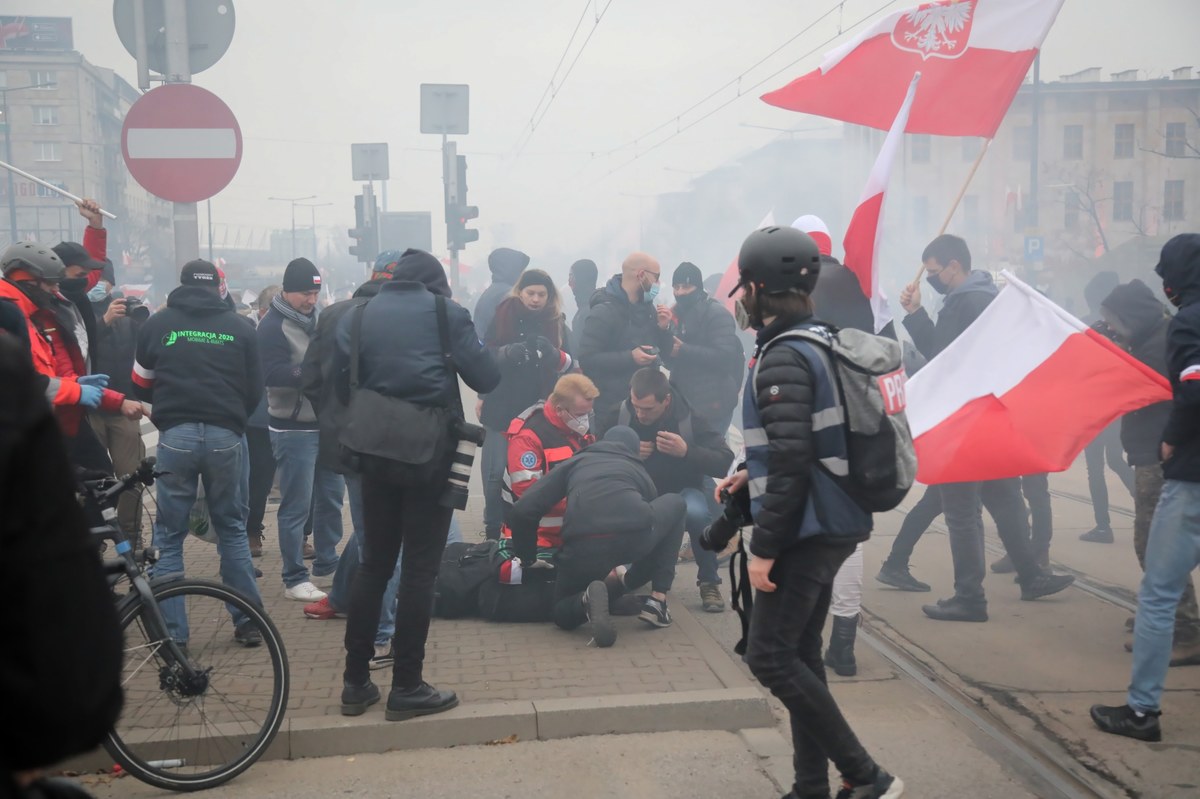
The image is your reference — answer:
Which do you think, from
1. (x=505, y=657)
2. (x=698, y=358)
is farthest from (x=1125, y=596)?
(x=505, y=657)

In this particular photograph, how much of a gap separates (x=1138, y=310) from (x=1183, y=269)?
140 cm

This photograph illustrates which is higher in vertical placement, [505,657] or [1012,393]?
[1012,393]

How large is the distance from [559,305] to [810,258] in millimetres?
4723

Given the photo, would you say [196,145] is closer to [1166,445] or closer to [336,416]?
[336,416]

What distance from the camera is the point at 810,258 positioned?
11.9 feet

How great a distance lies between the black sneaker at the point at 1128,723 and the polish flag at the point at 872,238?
6.47ft

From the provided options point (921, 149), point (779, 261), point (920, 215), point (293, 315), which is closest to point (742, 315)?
point (779, 261)

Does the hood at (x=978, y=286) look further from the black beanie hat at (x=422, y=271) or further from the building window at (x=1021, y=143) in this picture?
the building window at (x=1021, y=143)

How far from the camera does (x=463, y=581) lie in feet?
20.6

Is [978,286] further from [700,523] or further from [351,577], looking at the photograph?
[351,577]

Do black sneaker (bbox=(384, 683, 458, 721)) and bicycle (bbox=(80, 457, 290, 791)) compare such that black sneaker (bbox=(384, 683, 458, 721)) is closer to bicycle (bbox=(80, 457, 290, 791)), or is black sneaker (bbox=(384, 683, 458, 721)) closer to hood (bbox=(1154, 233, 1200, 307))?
bicycle (bbox=(80, 457, 290, 791))

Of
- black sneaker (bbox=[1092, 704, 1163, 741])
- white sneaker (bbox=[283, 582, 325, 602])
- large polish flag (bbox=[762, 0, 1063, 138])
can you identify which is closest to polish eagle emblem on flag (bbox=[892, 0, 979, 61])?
large polish flag (bbox=[762, 0, 1063, 138])

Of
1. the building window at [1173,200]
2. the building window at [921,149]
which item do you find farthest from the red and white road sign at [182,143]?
the building window at [921,149]

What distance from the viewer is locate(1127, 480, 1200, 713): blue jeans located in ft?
14.9
